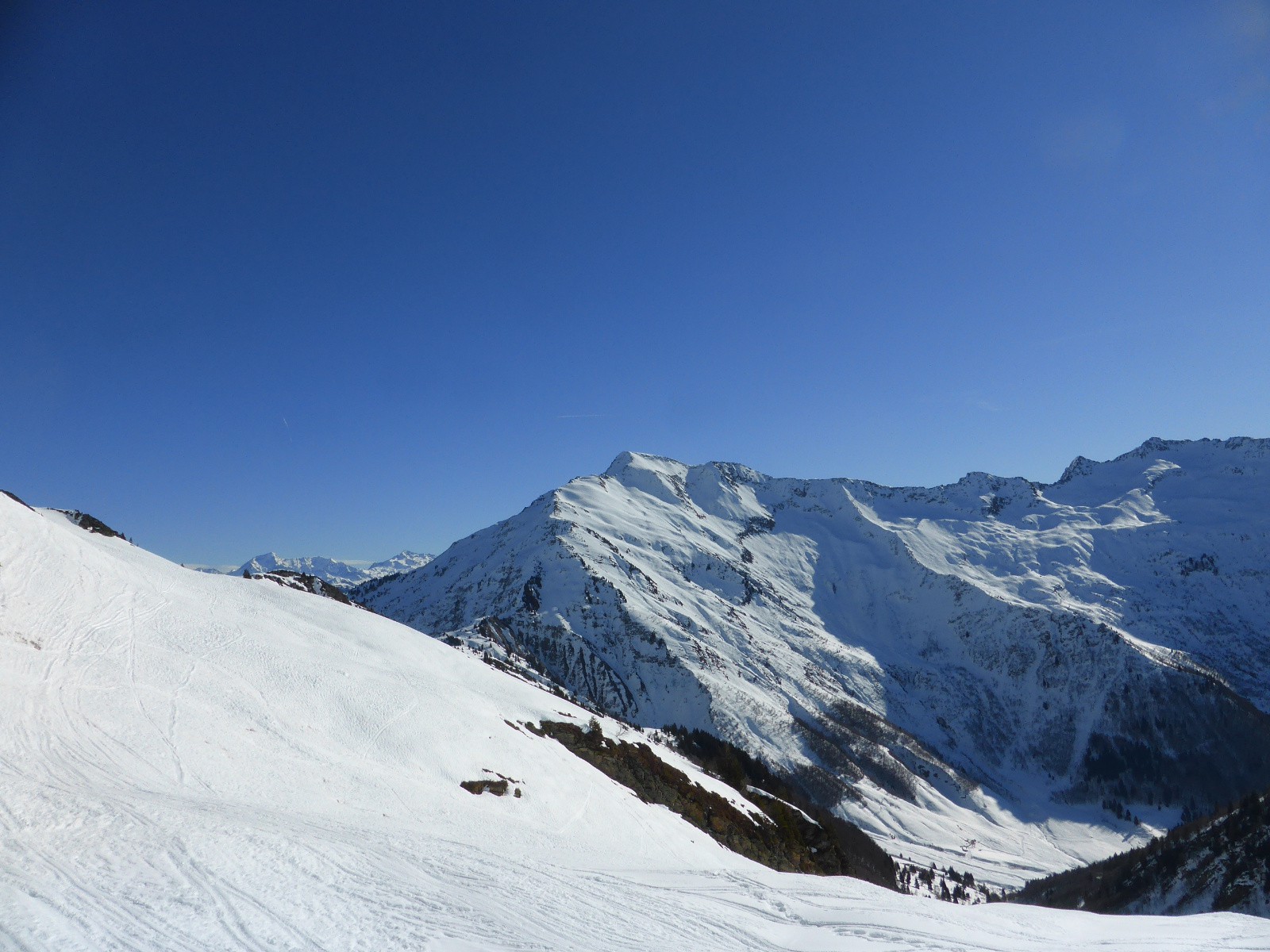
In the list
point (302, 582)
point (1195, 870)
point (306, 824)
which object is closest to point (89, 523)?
point (302, 582)

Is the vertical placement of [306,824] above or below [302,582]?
below

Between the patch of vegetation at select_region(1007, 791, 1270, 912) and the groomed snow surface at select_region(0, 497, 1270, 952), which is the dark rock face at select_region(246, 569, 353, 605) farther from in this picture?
the patch of vegetation at select_region(1007, 791, 1270, 912)

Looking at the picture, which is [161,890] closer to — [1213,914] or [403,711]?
[403,711]

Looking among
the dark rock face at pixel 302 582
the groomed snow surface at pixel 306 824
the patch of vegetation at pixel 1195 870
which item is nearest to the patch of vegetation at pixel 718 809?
the groomed snow surface at pixel 306 824

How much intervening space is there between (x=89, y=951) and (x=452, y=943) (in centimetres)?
583

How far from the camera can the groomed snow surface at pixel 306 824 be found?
12.8 meters

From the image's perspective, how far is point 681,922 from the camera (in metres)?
15.4

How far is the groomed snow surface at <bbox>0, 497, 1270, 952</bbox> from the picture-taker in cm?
1276

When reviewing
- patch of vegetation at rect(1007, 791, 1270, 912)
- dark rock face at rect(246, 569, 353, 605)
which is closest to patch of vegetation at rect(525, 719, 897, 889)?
patch of vegetation at rect(1007, 791, 1270, 912)

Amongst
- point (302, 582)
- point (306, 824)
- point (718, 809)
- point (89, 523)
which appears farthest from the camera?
point (302, 582)

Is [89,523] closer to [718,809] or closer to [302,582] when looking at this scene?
[302,582]

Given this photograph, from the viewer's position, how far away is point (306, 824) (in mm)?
18953

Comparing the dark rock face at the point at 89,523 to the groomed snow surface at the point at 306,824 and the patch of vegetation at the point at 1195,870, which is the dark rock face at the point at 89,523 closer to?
the groomed snow surface at the point at 306,824

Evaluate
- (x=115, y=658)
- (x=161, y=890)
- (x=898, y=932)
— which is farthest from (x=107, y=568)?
(x=898, y=932)
